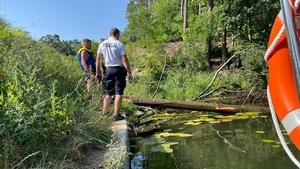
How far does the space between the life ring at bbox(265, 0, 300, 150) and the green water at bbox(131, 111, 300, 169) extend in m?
3.40

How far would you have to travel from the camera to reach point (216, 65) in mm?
22703

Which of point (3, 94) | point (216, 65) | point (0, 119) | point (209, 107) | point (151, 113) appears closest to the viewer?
point (0, 119)

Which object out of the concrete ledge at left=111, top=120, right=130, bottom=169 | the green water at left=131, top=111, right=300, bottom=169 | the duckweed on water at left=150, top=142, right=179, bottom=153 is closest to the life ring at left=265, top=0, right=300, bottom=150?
the concrete ledge at left=111, top=120, right=130, bottom=169

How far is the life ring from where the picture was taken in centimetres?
299

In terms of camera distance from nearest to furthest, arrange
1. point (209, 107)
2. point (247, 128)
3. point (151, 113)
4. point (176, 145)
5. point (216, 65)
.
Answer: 1. point (176, 145)
2. point (247, 128)
3. point (209, 107)
4. point (151, 113)
5. point (216, 65)

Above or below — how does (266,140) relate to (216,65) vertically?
below

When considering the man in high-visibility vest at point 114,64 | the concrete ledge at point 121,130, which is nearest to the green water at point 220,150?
the concrete ledge at point 121,130

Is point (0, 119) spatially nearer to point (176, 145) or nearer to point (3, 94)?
point (3, 94)

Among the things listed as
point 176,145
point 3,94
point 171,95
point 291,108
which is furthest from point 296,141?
point 171,95

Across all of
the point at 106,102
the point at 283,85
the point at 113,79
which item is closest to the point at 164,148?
the point at 106,102

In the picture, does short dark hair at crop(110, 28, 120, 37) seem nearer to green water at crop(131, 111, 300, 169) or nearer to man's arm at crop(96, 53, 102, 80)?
man's arm at crop(96, 53, 102, 80)

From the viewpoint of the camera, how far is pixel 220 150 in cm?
761

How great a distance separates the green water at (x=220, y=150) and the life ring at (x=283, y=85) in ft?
11.2

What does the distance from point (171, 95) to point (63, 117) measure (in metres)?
9.98
